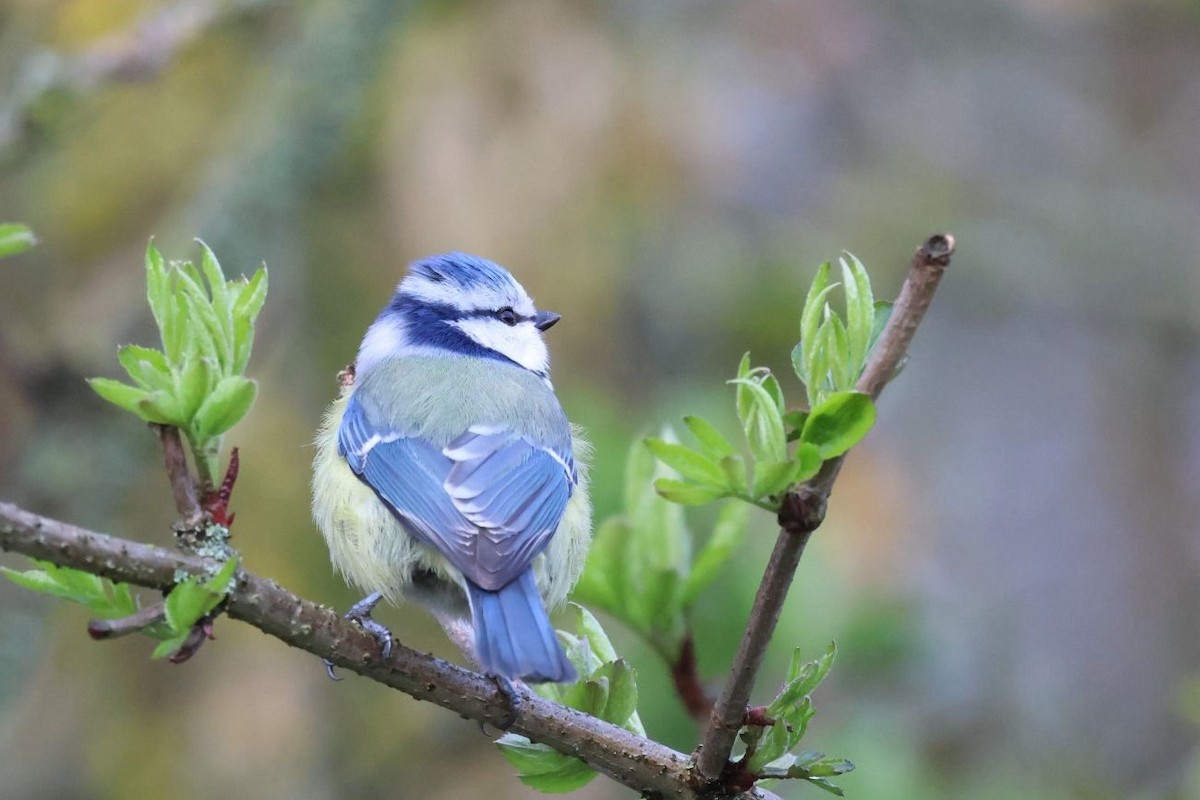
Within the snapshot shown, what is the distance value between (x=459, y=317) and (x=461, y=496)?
0.87 meters

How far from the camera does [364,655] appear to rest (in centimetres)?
142

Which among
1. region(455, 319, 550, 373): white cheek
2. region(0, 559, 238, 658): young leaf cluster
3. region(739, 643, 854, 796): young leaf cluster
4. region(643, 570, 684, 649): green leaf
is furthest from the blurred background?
region(0, 559, 238, 658): young leaf cluster

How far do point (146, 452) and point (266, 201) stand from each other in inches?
28.0

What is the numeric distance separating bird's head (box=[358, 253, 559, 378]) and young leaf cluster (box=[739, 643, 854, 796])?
4.90 ft

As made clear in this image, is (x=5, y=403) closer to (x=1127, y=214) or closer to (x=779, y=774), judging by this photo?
(x=779, y=774)

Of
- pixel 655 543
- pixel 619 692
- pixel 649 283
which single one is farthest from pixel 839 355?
pixel 649 283

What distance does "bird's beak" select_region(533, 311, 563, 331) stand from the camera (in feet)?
9.37

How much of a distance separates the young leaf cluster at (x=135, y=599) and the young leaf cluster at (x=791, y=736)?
1.85ft

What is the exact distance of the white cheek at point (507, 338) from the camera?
113 inches

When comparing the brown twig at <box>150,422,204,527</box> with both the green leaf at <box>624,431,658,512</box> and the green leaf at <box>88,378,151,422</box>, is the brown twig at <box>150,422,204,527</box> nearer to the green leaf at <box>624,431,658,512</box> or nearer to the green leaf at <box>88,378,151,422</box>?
the green leaf at <box>88,378,151,422</box>

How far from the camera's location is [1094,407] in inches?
244

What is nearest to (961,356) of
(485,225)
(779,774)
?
(485,225)

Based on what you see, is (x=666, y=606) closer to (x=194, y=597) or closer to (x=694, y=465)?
(x=694, y=465)

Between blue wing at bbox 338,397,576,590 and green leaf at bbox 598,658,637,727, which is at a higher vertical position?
blue wing at bbox 338,397,576,590
